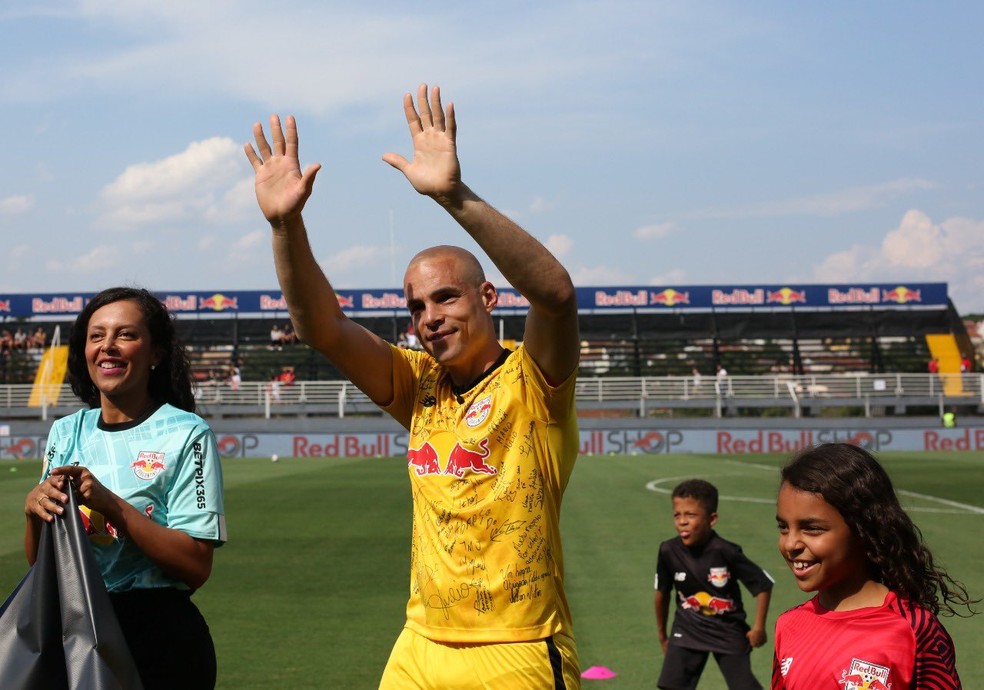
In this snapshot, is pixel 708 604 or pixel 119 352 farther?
pixel 708 604

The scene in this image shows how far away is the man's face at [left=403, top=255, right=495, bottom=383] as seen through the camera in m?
3.51

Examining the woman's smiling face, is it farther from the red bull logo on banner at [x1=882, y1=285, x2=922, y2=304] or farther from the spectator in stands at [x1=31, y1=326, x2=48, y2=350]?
the red bull logo on banner at [x1=882, y1=285, x2=922, y2=304]

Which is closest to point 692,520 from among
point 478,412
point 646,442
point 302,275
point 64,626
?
point 478,412

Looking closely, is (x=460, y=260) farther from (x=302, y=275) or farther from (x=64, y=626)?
(x=64, y=626)

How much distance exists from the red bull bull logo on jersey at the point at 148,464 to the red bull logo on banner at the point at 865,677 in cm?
205

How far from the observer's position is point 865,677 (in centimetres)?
297

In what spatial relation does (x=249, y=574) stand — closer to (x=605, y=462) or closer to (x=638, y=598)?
(x=638, y=598)

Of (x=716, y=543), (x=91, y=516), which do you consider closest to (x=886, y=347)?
Result: (x=716, y=543)

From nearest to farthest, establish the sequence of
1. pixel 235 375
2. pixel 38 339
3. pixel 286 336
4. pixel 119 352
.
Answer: pixel 119 352 → pixel 235 375 → pixel 286 336 → pixel 38 339

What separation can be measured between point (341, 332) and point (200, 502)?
0.67 metres

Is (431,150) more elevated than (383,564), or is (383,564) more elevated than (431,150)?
(431,150)

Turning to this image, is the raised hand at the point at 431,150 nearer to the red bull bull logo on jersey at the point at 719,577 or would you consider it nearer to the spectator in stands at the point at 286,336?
the red bull bull logo on jersey at the point at 719,577

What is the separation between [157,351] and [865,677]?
2418mm

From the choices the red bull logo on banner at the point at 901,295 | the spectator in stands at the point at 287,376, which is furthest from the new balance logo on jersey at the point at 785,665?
the red bull logo on banner at the point at 901,295
